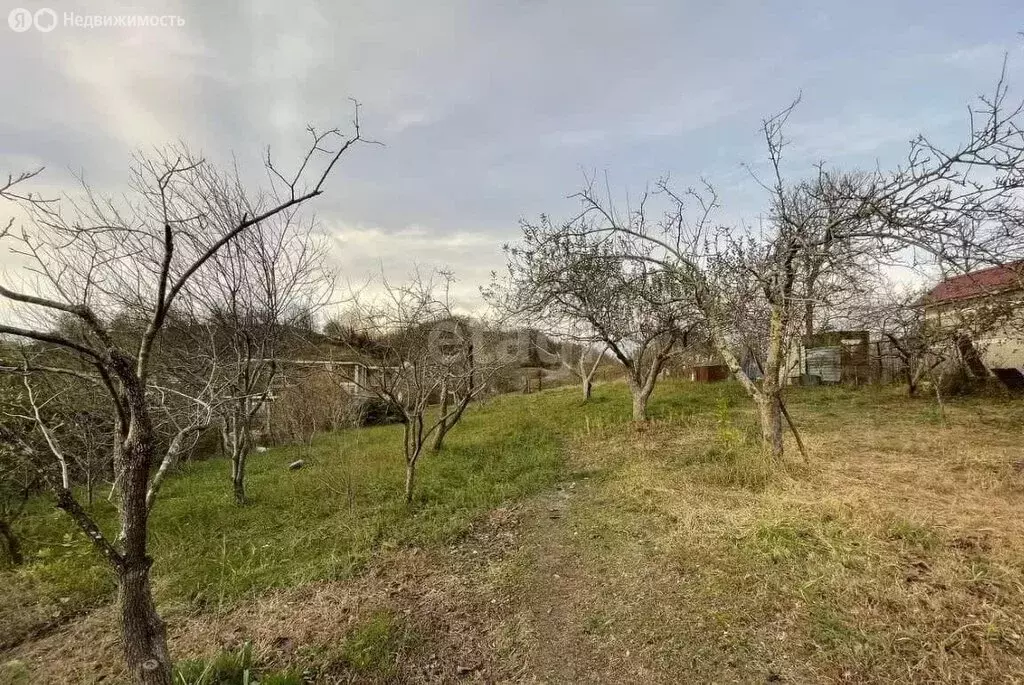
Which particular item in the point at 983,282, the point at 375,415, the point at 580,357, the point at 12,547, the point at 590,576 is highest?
the point at 983,282

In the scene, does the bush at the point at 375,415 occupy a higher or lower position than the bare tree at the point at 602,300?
lower

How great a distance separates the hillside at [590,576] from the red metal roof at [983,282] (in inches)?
77.4

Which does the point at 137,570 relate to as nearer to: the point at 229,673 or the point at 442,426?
the point at 229,673

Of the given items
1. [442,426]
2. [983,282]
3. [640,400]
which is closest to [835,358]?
[983,282]

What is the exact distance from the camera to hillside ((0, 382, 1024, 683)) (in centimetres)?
245

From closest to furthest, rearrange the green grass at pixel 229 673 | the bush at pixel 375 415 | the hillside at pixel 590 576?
1. the green grass at pixel 229 673
2. the hillside at pixel 590 576
3. the bush at pixel 375 415

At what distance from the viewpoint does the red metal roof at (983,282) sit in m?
4.08

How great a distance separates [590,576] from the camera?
3426 mm

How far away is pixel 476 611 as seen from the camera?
3.10 m

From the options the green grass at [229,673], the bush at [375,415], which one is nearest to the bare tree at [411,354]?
the green grass at [229,673]

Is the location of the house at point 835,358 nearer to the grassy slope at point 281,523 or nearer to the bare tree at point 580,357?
the bare tree at point 580,357

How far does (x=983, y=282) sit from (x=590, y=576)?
847 centimetres

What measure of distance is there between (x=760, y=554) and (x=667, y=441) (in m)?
4.35

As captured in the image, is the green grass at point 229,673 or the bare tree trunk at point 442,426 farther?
the bare tree trunk at point 442,426
